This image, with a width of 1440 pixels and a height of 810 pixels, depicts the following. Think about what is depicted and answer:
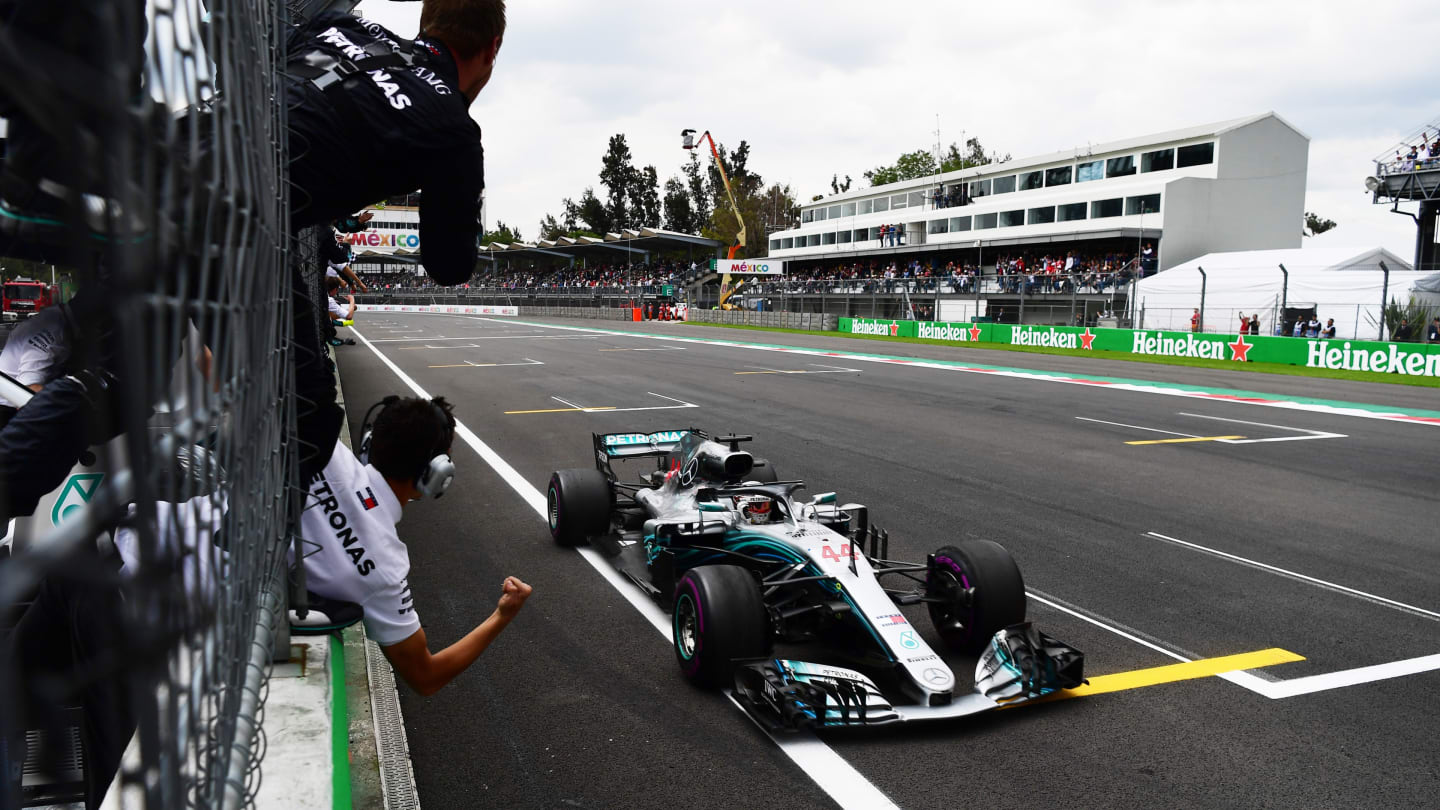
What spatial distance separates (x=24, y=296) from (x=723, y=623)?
10.1 feet

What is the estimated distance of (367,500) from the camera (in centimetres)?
268

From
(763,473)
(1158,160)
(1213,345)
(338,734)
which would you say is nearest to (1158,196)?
(1158,160)

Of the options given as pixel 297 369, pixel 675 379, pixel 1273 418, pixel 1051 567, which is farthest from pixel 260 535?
pixel 675 379

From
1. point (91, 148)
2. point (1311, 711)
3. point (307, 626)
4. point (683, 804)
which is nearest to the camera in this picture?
point (91, 148)

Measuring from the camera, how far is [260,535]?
163cm

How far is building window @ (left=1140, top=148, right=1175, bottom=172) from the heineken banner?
67.8 ft

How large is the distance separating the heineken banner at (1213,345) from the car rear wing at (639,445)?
20301mm

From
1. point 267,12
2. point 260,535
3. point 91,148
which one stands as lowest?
point 260,535

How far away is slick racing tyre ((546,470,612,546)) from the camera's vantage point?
21.2 ft

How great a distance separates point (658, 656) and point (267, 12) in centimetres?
351

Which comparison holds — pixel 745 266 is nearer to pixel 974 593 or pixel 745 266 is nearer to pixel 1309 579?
pixel 1309 579

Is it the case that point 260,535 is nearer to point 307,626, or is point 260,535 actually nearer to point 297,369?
point 297,369

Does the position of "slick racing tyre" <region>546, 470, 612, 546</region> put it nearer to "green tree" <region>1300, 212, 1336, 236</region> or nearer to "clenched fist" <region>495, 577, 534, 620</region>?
"clenched fist" <region>495, 577, 534, 620</region>

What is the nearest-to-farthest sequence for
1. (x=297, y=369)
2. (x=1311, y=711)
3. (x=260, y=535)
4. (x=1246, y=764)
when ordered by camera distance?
(x=260, y=535)
(x=297, y=369)
(x=1246, y=764)
(x=1311, y=711)
